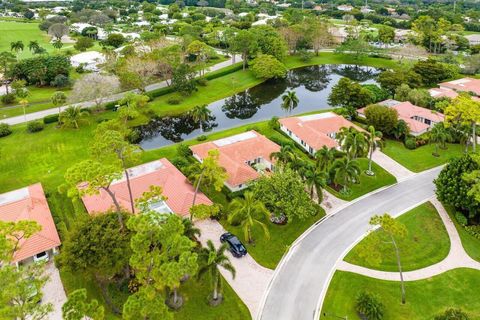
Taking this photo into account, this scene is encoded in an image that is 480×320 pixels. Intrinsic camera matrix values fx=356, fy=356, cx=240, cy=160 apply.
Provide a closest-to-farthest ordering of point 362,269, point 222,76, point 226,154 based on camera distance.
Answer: point 362,269
point 226,154
point 222,76

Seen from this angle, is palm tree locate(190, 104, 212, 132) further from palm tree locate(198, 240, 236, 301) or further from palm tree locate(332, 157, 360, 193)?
palm tree locate(198, 240, 236, 301)

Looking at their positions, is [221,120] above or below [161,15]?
below

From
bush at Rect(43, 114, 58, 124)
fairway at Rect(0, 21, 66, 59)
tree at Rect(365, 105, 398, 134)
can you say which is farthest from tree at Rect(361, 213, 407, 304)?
fairway at Rect(0, 21, 66, 59)

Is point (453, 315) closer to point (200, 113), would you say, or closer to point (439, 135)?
point (439, 135)

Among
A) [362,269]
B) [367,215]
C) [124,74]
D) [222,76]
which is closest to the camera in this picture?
[362,269]

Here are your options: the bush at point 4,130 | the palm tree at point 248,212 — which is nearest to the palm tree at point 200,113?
the bush at point 4,130

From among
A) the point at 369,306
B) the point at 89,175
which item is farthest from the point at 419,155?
the point at 89,175

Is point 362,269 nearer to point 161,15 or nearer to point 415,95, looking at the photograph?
point 415,95

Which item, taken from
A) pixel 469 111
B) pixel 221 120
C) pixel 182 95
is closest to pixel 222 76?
pixel 182 95
